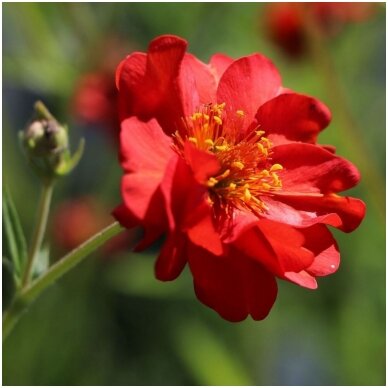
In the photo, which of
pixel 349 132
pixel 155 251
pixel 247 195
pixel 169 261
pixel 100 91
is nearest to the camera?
pixel 169 261

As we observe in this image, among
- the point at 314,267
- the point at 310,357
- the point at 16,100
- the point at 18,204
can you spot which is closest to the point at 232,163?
the point at 314,267

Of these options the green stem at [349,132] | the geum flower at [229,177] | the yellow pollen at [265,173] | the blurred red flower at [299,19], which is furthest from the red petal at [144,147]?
the blurred red flower at [299,19]

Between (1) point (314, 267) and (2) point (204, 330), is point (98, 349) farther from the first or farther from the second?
(1) point (314, 267)

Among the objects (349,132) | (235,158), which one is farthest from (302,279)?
(349,132)

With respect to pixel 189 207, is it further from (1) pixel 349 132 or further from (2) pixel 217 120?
(1) pixel 349 132

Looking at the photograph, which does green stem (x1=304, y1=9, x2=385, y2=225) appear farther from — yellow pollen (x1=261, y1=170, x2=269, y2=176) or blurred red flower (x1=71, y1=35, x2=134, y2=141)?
yellow pollen (x1=261, y1=170, x2=269, y2=176)
